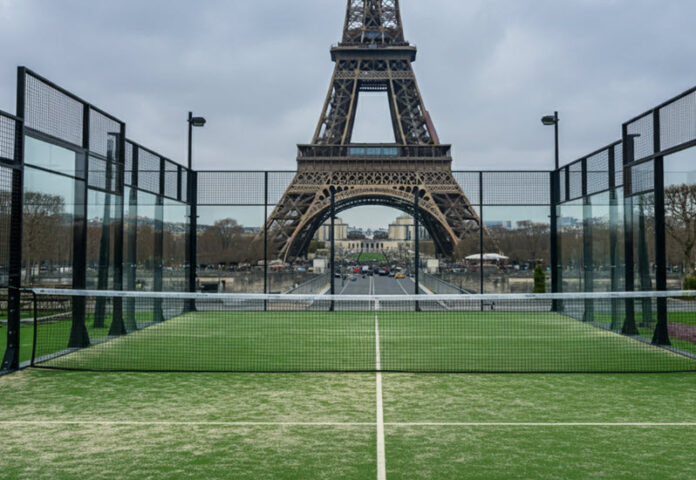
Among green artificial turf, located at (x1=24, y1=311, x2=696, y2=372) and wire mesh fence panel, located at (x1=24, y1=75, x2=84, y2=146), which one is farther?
green artificial turf, located at (x1=24, y1=311, x2=696, y2=372)

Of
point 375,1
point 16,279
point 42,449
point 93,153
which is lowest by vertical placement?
point 42,449

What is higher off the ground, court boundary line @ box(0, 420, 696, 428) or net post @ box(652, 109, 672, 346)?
net post @ box(652, 109, 672, 346)

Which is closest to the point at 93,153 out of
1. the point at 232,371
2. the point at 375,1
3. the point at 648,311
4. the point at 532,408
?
the point at 232,371

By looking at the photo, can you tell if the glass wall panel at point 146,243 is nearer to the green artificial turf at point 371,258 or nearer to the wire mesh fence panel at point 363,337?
the wire mesh fence panel at point 363,337

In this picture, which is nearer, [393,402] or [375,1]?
[393,402]

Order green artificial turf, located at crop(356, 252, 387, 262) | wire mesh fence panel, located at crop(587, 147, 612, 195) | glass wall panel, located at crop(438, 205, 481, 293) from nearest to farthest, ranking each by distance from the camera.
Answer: wire mesh fence panel, located at crop(587, 147, 612, 195) → glass wall panel, located at crop(438, 205, 481, 293) → green artificial turf, located at crop(356, 252, 387, 262)

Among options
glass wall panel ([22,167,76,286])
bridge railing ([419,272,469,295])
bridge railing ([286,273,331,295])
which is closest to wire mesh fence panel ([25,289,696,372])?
bridge railing ([419,272,469,295])

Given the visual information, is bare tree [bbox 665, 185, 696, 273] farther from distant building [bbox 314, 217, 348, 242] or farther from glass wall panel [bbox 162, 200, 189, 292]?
glass wall panel [bbox 162, 200, 189, 292]

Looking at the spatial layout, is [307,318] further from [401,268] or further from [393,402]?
[401,268]

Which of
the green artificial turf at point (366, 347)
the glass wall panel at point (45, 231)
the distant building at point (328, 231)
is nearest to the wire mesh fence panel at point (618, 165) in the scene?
the green artificial turf at point (366, 347)
